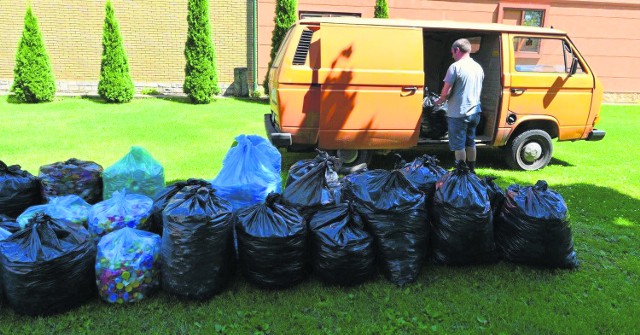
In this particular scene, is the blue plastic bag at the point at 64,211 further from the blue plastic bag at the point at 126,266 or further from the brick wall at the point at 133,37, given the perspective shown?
the brick wall at the point at 133,37

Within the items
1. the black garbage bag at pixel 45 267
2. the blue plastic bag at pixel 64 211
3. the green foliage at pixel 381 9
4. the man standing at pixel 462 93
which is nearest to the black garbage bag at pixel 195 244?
the black garbage bag at pixel 45 267

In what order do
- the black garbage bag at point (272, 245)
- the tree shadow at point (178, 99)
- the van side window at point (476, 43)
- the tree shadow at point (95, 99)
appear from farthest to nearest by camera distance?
the tree shadow at point (178, 99) < the tree shadow at point (95, 99) < the van side window at point (476, 43) < the black garbage bag at point (272, 245)

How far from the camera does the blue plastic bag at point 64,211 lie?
321 cm

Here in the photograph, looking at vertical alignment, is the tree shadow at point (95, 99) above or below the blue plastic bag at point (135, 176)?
below

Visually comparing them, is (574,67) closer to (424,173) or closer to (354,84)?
(354,84)

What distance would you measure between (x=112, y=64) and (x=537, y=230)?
11.3 metres

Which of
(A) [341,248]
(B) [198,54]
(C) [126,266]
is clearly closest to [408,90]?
(A) [341,248]

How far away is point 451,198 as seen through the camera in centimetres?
334

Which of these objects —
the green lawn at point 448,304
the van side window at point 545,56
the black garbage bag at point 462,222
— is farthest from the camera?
the van side window at point 545,56

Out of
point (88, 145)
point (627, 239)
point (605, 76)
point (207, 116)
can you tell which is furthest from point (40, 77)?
point (605, 76)

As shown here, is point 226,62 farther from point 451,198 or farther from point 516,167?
point 451,198

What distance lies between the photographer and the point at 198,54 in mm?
12133

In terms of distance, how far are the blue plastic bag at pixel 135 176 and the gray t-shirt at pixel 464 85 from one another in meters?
3.62

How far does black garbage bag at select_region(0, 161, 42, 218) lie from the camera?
360 cm
